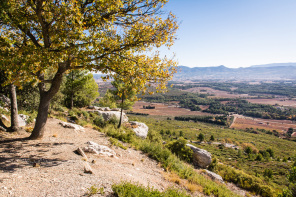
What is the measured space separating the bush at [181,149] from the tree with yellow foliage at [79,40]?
32.6 ft

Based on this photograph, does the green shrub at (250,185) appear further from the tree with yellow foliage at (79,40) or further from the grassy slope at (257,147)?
the tree with yellow foliage at (79,40)

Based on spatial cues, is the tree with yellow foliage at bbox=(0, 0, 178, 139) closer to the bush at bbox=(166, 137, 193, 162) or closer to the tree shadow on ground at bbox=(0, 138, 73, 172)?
the tree shadow on ground at bbox=(0, 138, 73, 172)

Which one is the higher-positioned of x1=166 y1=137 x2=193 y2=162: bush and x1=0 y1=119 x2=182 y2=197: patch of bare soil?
x1=0 y1=119 x2=182 y2=197: patch of bare soil

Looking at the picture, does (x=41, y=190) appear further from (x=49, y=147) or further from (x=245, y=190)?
(x=245, y=190)

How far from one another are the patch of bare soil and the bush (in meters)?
6.20

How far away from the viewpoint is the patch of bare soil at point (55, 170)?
15.3ft

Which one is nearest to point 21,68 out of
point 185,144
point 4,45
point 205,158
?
point 4,45

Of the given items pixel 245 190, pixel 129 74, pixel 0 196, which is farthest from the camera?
pixel 245 190

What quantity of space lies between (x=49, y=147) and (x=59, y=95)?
502 inches

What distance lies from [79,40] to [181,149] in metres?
13.4

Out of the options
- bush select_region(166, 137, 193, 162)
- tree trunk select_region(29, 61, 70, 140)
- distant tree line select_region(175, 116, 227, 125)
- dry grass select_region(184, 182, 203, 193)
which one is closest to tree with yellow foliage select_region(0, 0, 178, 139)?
tree trunk select_region(29, 61, 70, 140)

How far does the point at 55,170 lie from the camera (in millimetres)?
5957

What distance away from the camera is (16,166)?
6.03m

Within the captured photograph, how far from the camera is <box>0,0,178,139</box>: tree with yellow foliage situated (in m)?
6.43
